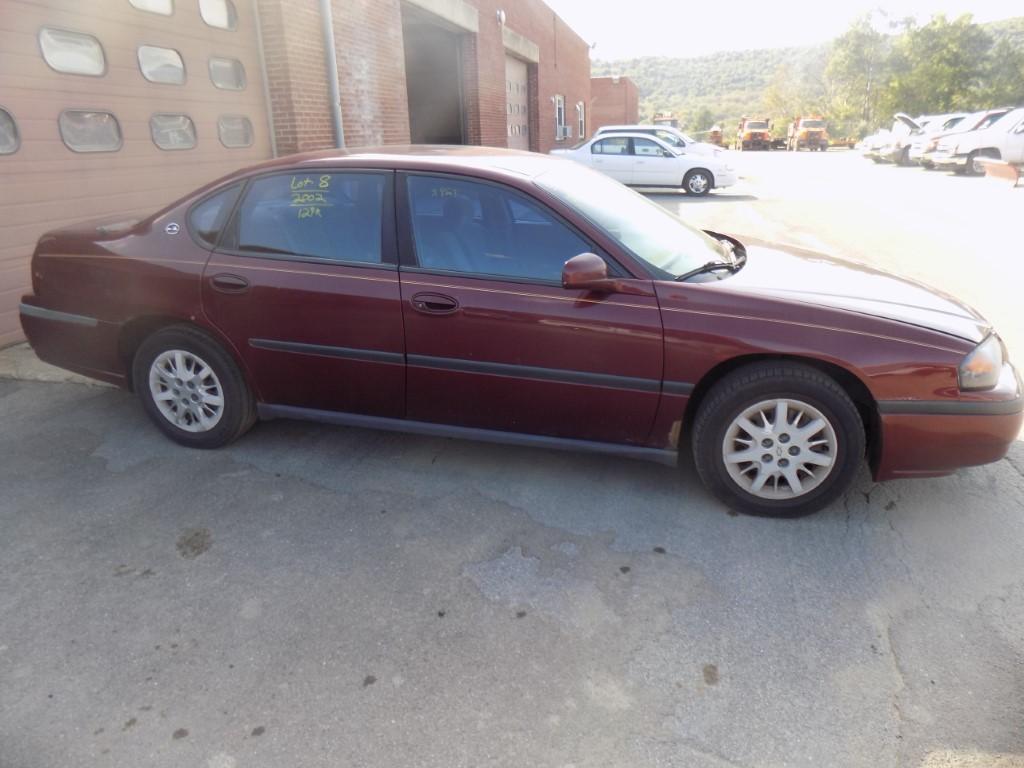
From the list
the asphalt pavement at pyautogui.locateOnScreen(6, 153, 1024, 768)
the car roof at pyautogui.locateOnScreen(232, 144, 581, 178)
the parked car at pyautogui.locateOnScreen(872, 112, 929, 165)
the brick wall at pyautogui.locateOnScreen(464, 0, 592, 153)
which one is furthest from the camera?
the parked car at pyautogui.locateOnScreen(872, 112, 929, 165)

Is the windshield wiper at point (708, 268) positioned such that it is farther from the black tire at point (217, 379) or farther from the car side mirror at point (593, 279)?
the black tire at point (217, 379)

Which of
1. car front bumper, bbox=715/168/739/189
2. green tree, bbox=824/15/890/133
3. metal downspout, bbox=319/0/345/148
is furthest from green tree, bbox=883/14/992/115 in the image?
metal downspout, bbox=319/0/345/148

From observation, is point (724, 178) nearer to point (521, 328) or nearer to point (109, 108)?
point (109, 108)

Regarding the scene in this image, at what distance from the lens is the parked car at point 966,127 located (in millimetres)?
19875

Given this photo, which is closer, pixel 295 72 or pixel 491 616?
pixel 491 616

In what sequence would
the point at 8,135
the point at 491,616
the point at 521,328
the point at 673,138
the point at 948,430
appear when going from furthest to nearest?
the point at 673,138 → the point at 8,135 → the point at 521,328 → the point at 948,430 → the point at 491,616

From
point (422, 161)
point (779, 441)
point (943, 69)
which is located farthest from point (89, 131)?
point (943, 69)

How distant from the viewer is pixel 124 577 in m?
2.87

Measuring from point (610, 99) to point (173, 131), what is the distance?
3646cm

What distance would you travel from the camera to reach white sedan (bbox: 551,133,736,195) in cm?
1672

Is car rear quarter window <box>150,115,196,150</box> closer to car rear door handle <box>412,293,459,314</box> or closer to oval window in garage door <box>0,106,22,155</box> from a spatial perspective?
oval window in garage door <box>0,106,22,155</box>

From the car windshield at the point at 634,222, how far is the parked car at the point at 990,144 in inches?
763

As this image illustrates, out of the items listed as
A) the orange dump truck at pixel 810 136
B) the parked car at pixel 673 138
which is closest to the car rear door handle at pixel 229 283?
the parked car at pixel 673 138

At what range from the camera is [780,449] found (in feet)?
10.2
